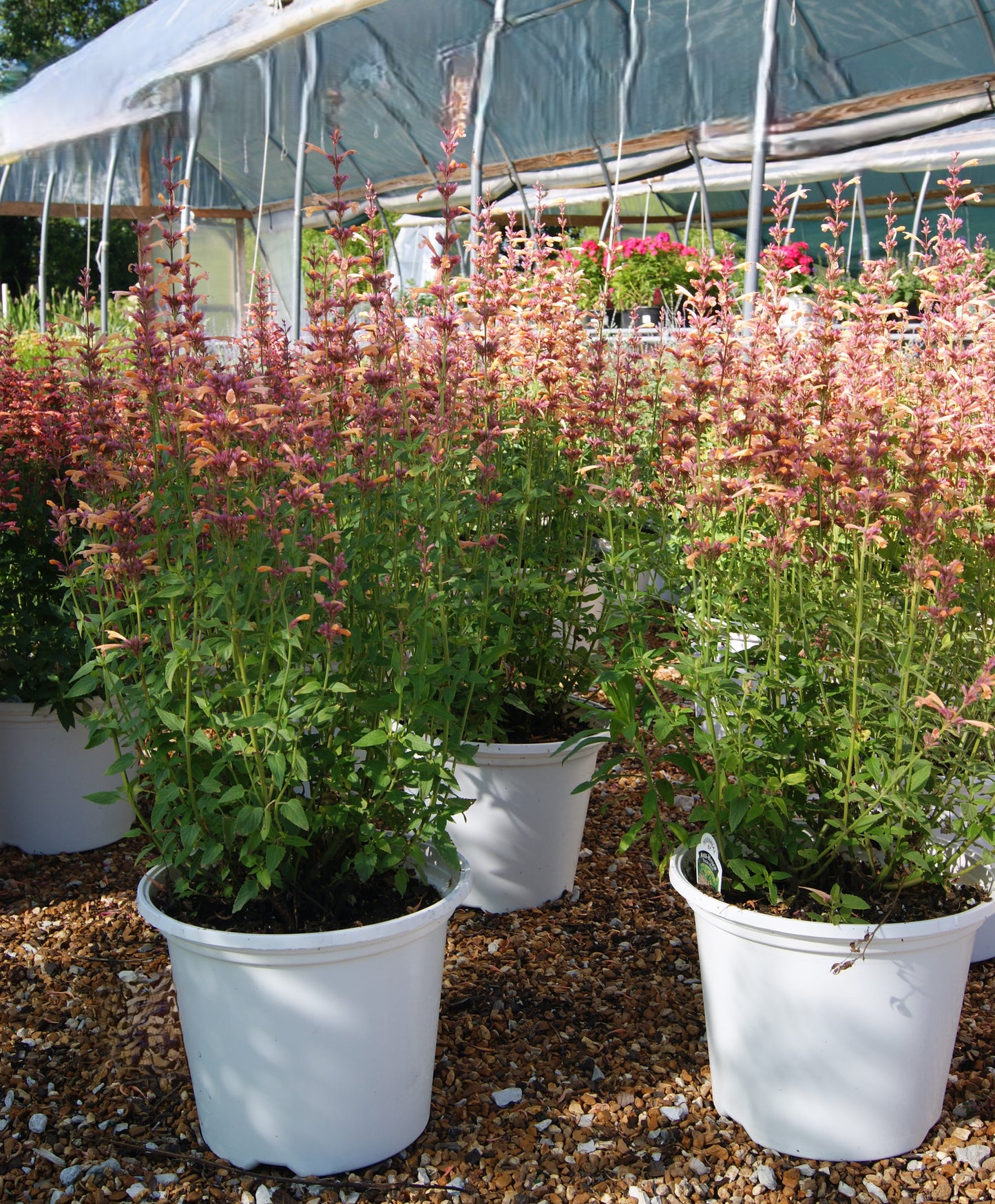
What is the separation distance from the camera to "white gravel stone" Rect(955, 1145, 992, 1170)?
2057 millimetres

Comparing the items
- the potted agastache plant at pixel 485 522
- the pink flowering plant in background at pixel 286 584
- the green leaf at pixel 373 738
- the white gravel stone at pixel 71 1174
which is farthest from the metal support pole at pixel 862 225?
the white gravel stone at pixel 71 1174

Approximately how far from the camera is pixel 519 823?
3.00 meters

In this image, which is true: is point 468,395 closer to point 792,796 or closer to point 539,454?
point 539,454

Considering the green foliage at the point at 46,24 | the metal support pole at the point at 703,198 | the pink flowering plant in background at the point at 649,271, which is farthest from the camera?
the green foliage at the point at 46,24

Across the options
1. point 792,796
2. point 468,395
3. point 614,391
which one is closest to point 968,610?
point 792,796

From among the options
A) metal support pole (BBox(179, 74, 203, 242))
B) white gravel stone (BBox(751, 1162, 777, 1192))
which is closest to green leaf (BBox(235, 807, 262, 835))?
white gravel stone (BBox(751, 1162, 777, 1192))

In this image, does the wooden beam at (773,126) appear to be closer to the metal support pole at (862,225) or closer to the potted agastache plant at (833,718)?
the metal support pole at (862,225)

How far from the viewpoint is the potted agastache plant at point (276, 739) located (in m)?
1.94

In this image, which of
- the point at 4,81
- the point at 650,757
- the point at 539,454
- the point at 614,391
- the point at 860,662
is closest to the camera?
the point at 860,662

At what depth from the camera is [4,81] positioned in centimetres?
1498

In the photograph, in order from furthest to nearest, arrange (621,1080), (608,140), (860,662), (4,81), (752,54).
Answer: (4,81) → (608,140) → (752,54) → (621,1080) → (860,662)

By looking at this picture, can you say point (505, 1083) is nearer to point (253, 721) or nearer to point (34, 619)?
point (253, 721)

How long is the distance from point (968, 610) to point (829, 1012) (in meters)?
0.85

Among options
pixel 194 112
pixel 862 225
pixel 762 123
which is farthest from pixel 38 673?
A: pixel 862 225
